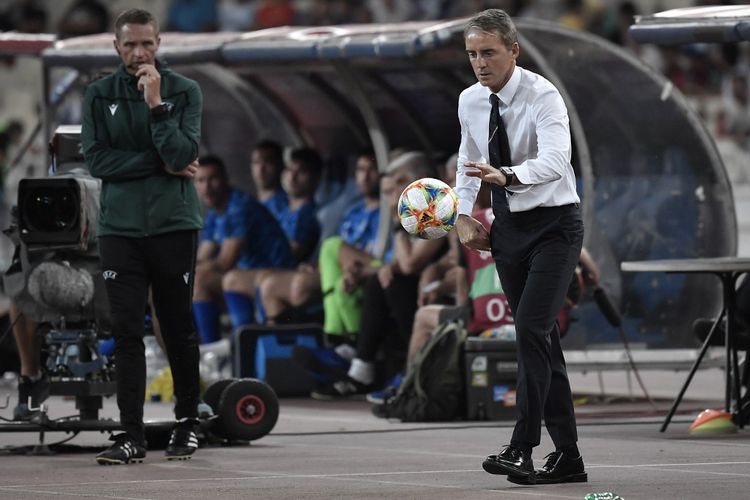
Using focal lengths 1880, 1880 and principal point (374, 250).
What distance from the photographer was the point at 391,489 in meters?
7.81

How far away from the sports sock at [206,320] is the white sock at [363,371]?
5.85 feet

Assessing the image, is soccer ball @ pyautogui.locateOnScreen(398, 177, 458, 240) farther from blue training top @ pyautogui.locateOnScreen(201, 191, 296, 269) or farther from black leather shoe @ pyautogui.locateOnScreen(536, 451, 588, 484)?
blue training top @ pyautogui.locateOnScreen(201, 191, 296, 269)

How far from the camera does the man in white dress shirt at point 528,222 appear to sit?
779cm

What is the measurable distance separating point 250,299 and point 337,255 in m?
1.00

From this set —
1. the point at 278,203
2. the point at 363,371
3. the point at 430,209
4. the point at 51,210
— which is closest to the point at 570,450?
the point at 430,209

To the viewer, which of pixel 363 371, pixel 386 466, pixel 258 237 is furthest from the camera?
pixel 258 237

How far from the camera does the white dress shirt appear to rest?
25.4ft

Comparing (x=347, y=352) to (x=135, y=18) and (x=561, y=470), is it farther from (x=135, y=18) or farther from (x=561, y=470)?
(x=561, y=470)

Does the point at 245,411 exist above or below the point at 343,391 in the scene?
above

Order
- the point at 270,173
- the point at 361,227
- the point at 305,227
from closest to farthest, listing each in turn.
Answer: the point at 361,227, the point at 305,227, the point at 270,173

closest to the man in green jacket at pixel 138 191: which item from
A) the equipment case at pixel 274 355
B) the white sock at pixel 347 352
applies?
the equipment case at pixel 274 355

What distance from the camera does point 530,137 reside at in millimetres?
7934

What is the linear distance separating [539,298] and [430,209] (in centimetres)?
59

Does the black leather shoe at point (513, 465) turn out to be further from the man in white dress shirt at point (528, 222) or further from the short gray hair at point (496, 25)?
the short gray hair at point (496, 25)
